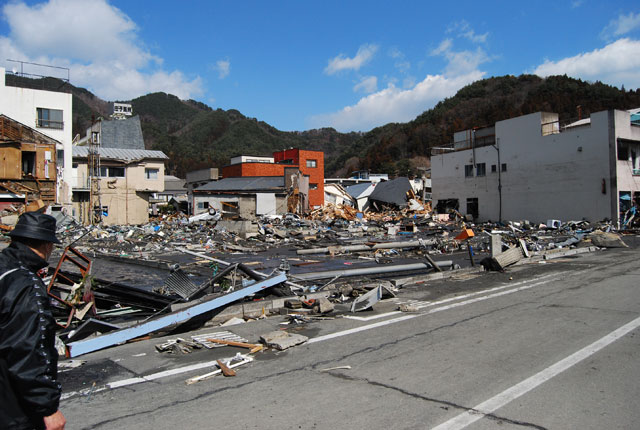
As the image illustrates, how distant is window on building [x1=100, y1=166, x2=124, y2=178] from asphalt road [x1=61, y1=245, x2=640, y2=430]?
4000cm

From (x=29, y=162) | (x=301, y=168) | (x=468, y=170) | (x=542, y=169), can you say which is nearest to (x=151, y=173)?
(x=29, y=162)

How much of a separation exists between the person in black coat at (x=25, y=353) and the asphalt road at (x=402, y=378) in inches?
67.7

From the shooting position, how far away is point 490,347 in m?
5.98

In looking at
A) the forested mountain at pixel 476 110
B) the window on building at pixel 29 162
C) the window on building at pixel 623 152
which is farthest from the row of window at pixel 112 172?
the forested mountain at pixel 476 110

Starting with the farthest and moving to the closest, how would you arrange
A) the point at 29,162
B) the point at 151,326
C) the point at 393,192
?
1. the point at 393,192
2. the point at 29,162
3. the point at 151,326

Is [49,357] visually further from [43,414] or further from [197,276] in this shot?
[197,276]

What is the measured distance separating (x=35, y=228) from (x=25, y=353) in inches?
29.1

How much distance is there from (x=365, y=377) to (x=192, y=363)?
2.19 meters

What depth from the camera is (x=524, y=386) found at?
460 cm

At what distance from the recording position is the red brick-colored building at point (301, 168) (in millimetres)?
56188

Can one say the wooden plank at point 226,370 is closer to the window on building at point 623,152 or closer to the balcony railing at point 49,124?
the window on building at point 623,152

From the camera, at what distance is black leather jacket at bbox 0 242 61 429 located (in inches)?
88.7

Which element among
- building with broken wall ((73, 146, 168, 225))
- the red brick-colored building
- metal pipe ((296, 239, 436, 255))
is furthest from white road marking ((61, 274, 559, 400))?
the red brick-colored building

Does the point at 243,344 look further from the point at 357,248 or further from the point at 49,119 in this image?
the point at 49,119
